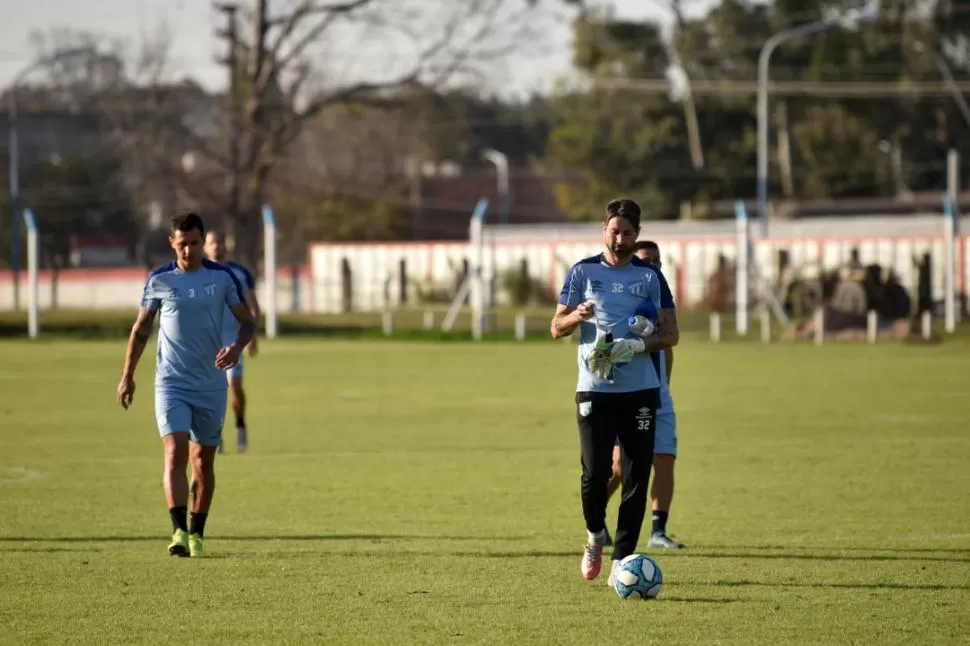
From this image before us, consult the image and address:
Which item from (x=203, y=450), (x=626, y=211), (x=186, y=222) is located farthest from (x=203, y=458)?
(x=626, y=211)

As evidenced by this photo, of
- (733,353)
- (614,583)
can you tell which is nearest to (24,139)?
(733,353)

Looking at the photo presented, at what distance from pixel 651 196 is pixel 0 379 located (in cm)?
5163

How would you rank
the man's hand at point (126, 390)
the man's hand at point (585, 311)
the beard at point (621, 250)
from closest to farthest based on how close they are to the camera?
the man's hand at point (585, 311) < the beard at point (621, 250) < the man's hand at point (126, 390)

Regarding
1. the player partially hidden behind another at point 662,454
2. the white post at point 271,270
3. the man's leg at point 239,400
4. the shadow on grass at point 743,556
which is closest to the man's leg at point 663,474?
the player partially hidden behind another at point 662,454

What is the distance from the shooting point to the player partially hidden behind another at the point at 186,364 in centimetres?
1140

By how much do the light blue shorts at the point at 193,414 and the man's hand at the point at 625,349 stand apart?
301cm

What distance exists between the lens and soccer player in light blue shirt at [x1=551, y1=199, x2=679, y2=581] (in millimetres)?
9824

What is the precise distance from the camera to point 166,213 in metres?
101

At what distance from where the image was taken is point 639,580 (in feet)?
31.2

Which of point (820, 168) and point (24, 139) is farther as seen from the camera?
point (24, 139)

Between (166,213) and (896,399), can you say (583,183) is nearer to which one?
(166,213)

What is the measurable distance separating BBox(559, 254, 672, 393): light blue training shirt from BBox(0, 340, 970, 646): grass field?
1.13 meters

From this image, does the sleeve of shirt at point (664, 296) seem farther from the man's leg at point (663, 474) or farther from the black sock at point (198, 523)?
the black sock at point (198, 523)

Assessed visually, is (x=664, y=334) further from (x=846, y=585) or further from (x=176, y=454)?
(x=176, y=454)
